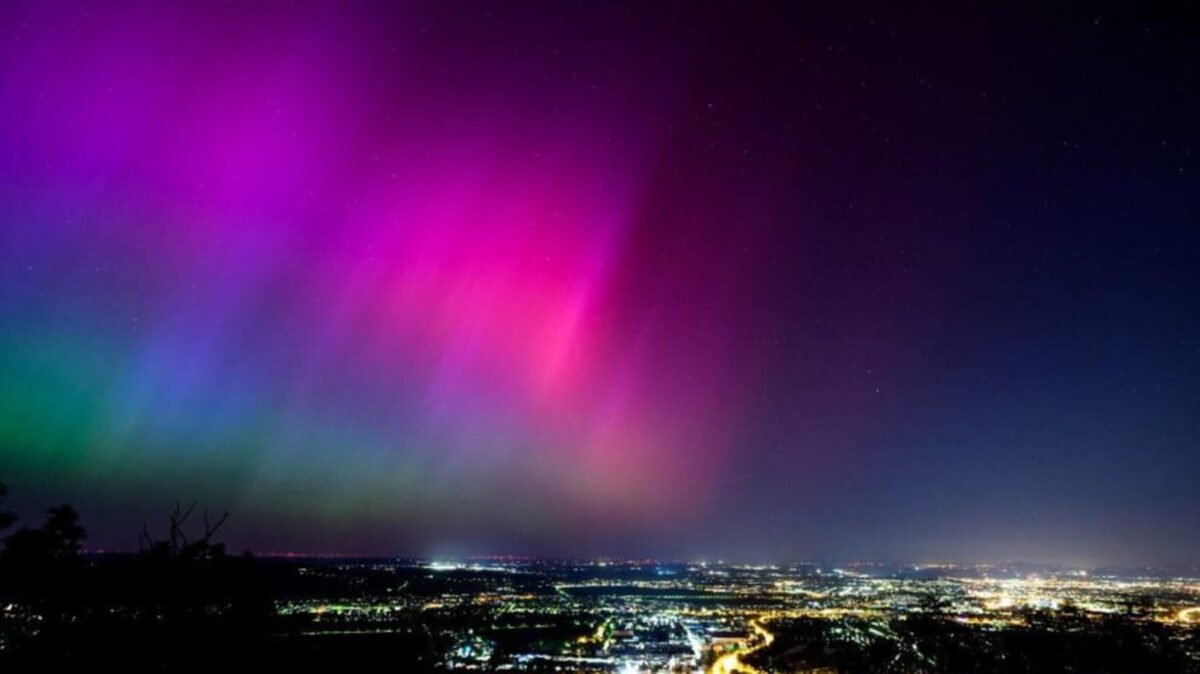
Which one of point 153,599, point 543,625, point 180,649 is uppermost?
point 153,599

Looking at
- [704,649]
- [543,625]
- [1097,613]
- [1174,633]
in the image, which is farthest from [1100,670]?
[543,625]

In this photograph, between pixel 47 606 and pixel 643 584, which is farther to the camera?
pixel 643 584

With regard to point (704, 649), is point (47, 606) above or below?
above

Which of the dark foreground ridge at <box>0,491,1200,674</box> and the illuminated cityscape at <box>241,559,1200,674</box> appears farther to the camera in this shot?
the illuminated cityscape at <box>241,559,1200,674</box>

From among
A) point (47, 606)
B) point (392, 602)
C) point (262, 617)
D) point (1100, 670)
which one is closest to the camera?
point (47, 606)

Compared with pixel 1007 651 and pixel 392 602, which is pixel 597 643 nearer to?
pixel 1007 651

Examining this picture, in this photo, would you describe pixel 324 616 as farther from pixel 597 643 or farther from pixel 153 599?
pixel 153 599

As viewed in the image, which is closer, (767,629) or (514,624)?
(767,629)

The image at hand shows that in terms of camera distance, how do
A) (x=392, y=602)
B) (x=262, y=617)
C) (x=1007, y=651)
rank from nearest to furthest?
(x=262, y=617), (x=1007, y=651), (x=392, y=602)
